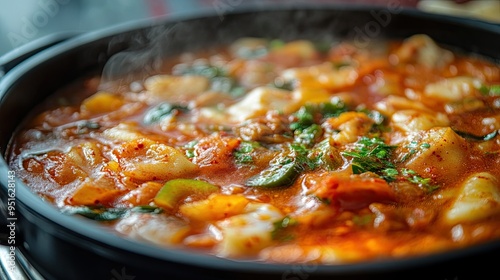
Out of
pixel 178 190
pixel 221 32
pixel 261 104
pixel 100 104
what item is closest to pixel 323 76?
pixel 261 104

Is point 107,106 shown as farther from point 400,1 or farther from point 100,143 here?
point 400,1

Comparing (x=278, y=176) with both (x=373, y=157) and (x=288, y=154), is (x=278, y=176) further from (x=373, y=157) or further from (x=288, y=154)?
(x=373, y=157)

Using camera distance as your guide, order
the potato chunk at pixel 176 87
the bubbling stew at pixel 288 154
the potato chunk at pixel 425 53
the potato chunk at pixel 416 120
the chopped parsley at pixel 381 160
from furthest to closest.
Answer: the potato chunk at pixel 425 53 → the potato chunk at pixel 176 87 → the potato chunk at pixel 416 120 → the chopped parsley at pixel 381 160 → the bubbling stew at pixel 288 154

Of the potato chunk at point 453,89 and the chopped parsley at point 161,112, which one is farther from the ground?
the chopped parsley at point 161,112

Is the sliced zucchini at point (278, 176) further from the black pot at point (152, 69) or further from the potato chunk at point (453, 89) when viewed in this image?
the potato chunk at point (453, 89)

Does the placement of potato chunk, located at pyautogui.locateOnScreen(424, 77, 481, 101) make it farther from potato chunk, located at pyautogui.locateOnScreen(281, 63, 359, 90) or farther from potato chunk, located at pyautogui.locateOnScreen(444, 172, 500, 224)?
potato chunk, located at pyautogui.locateOnScreen(444, 172, 500, 224)

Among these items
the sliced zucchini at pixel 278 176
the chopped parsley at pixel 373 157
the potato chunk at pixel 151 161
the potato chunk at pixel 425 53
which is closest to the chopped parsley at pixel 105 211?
the potato chunk at pixel 151 161

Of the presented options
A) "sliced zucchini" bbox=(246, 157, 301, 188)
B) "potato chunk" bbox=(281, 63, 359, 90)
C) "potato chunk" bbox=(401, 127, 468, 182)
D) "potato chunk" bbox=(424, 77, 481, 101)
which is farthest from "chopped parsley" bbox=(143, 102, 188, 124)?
"potato chunk" bbox=(424, 77, 481, 101)
